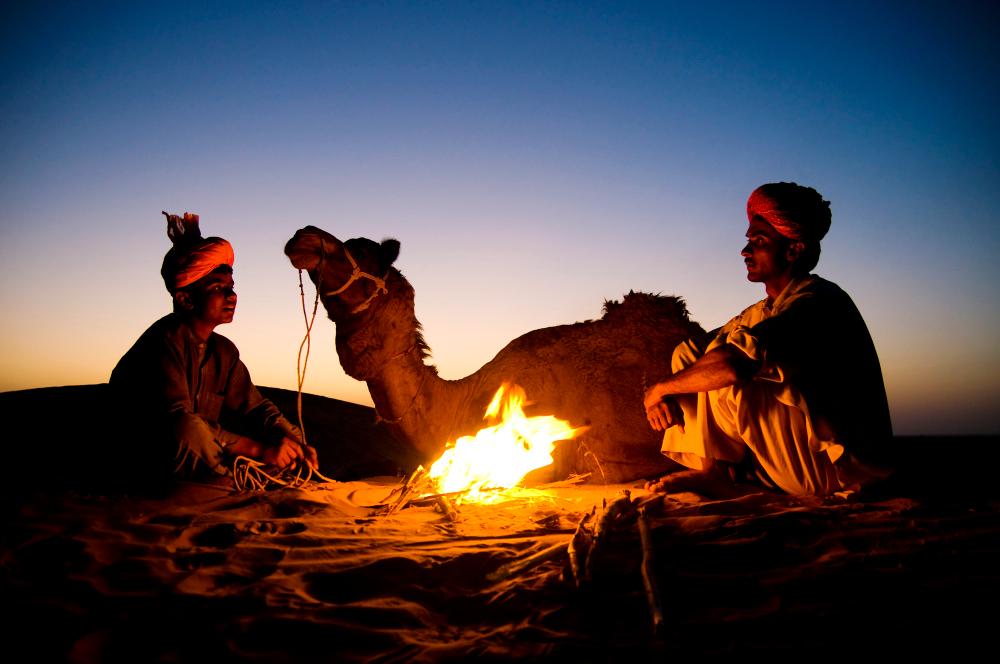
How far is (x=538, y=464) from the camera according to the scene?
171 inches

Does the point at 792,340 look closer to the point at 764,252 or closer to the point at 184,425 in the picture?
the point at 764,252

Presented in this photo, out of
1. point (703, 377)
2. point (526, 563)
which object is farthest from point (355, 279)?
point (526, 563)

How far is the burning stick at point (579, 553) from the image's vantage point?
196 cm

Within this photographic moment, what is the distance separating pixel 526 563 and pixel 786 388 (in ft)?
6.17

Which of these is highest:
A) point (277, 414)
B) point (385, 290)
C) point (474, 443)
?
point (385, 290)

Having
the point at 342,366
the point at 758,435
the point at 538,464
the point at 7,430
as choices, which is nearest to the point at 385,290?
the point at 342,366

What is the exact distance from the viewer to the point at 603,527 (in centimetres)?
238

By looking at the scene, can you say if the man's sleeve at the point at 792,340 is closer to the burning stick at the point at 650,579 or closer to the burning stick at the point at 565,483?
the burning stick at the point at 650,579

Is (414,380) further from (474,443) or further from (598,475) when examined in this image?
(598,475)

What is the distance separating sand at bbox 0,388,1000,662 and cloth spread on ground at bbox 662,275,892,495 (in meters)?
0.22

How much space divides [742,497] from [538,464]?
159 cm

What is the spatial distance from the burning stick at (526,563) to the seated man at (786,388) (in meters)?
1.37

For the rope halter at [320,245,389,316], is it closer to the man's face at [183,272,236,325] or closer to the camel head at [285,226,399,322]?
the camel head at [285,226,399,322]

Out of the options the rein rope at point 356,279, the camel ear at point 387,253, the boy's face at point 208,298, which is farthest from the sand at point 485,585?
the camel ear at point 387,253
